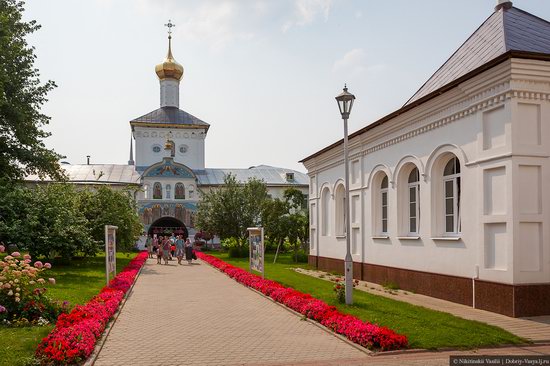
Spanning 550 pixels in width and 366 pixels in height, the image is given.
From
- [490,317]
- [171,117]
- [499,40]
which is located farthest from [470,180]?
[171,117]

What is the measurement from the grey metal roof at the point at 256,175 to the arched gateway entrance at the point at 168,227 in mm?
5577

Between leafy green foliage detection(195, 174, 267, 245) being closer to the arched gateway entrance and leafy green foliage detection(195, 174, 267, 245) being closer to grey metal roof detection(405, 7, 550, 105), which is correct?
the arched gateway entrance

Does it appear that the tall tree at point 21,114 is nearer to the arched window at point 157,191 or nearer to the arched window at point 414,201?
the arched window at point 414,201

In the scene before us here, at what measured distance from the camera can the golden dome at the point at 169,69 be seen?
63750 mm

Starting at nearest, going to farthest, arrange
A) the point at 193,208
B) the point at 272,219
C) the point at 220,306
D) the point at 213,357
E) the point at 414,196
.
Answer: the point at 213,357, the point at 220,306, the point at 414,196, the point at 272,219, the point at 193,208

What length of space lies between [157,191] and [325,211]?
112 feet

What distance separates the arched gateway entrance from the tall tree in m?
29.8

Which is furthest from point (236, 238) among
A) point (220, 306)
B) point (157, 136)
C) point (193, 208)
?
point (220, 306)

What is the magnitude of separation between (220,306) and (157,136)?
161ft

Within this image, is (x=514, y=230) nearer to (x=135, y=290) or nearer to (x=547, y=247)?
(x=547, y=247)

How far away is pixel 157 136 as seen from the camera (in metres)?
61.4

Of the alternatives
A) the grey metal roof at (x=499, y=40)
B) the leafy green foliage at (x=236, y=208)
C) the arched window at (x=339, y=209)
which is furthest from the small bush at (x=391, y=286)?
the leafy green foliage at (x=236, y=208)

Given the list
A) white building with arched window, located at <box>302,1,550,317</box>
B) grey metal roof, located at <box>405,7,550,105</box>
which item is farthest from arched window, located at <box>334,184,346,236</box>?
grey metal roof, located at <box>405,7,550,105</box>

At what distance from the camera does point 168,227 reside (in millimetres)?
58250
